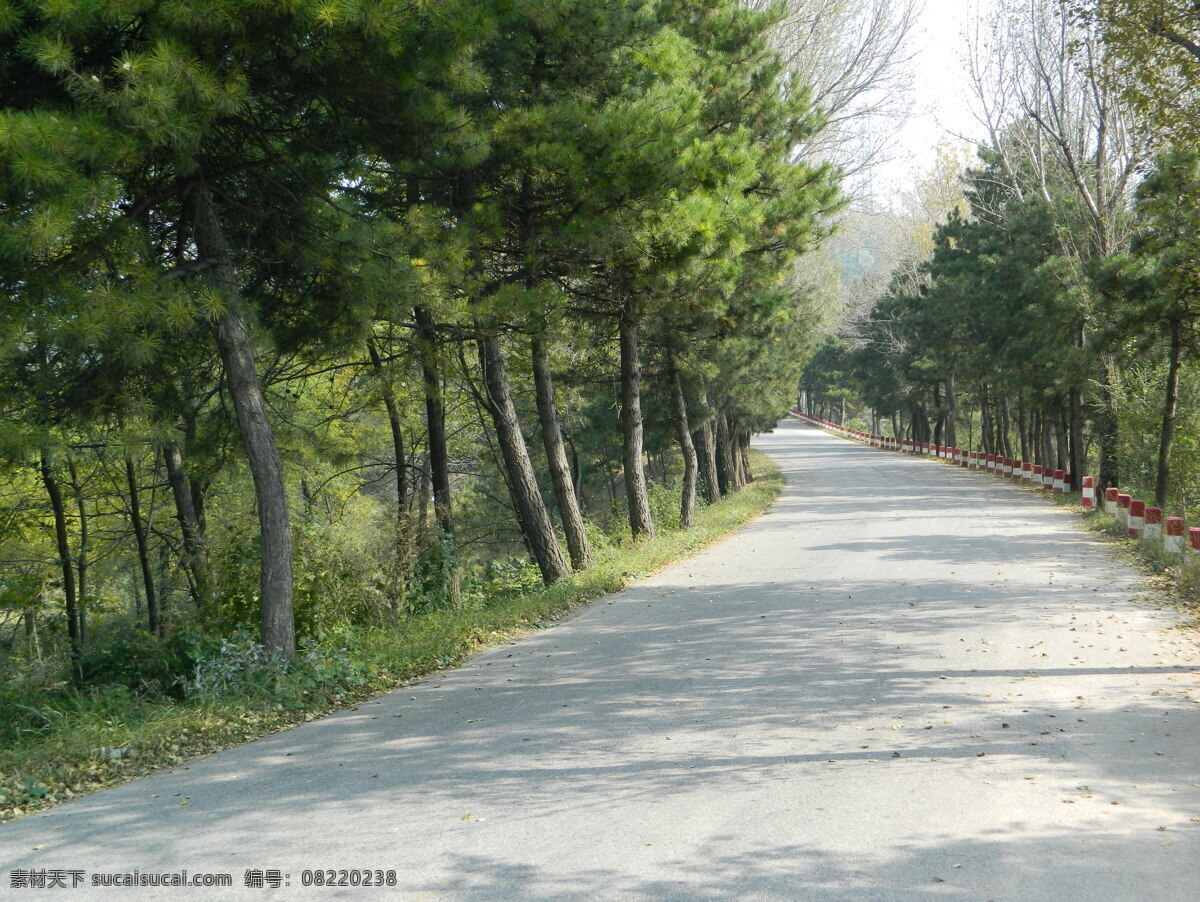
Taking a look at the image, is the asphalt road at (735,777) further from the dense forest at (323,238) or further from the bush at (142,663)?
the dense forest at (323,238)

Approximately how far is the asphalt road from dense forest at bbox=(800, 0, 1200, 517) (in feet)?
20.8

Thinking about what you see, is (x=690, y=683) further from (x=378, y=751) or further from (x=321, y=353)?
(x=321, y=353)

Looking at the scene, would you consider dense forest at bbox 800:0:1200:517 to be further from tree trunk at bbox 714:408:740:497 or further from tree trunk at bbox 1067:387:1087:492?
tree trunk at bbox 714:408:740:497

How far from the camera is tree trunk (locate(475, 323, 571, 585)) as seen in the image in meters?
14.0

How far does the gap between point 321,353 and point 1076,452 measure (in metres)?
24.3

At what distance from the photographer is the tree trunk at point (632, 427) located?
61.9ft

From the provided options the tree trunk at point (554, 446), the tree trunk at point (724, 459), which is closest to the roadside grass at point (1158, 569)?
the tree trunk at point (554, 446)

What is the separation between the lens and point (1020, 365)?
105 ft

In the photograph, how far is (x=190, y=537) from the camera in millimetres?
13500

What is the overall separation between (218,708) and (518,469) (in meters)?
7.04

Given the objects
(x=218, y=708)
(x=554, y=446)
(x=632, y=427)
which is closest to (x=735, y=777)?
(x=218, y=708)

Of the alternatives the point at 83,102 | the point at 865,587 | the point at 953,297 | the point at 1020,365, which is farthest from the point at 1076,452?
the point at 83,102

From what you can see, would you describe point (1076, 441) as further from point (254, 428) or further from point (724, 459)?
point (254, 428)

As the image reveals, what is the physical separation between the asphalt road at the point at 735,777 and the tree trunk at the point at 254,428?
150 centimetres
